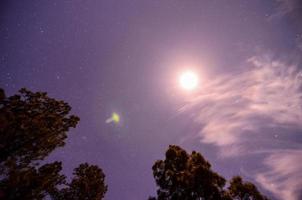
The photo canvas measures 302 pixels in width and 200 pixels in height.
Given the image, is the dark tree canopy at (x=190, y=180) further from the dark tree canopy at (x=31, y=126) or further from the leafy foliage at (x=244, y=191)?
the dark tree canopy at (x=31, y=126)

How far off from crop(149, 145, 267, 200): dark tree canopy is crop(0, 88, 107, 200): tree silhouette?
849 centimetres

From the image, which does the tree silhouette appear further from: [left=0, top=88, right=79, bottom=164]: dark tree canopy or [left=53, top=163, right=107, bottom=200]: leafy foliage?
[left=53, top=163, right=107, bottom=200]: leafy foliage

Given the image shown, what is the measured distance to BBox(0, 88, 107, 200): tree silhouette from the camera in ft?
44.5

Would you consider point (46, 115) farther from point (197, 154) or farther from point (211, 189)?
point (211, 189)

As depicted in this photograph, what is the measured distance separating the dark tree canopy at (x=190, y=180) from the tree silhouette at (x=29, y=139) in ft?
27.8

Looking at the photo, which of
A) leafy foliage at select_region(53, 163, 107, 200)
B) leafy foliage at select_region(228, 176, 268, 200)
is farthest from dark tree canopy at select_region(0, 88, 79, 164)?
leafy foliage at select_region(228, 176, 268, 200)

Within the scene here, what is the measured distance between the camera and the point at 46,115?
53.8ft

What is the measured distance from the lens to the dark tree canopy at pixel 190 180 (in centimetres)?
1340

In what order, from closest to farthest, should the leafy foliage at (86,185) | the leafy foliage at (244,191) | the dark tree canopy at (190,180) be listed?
1. the dark tree canopy at (190,180)
2. the leafy foliage at (244,191)
3. the leafy foliage at (86,185)

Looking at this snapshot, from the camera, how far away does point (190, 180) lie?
44.8 ft

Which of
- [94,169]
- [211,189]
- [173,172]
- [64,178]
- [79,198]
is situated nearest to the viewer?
[211,189]

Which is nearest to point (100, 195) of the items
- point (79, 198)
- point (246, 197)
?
point (79, 198)

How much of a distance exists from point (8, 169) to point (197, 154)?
13.9 metres

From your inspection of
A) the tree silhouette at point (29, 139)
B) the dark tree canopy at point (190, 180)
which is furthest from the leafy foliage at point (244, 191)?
the tree silhouette at point (29, 139)
